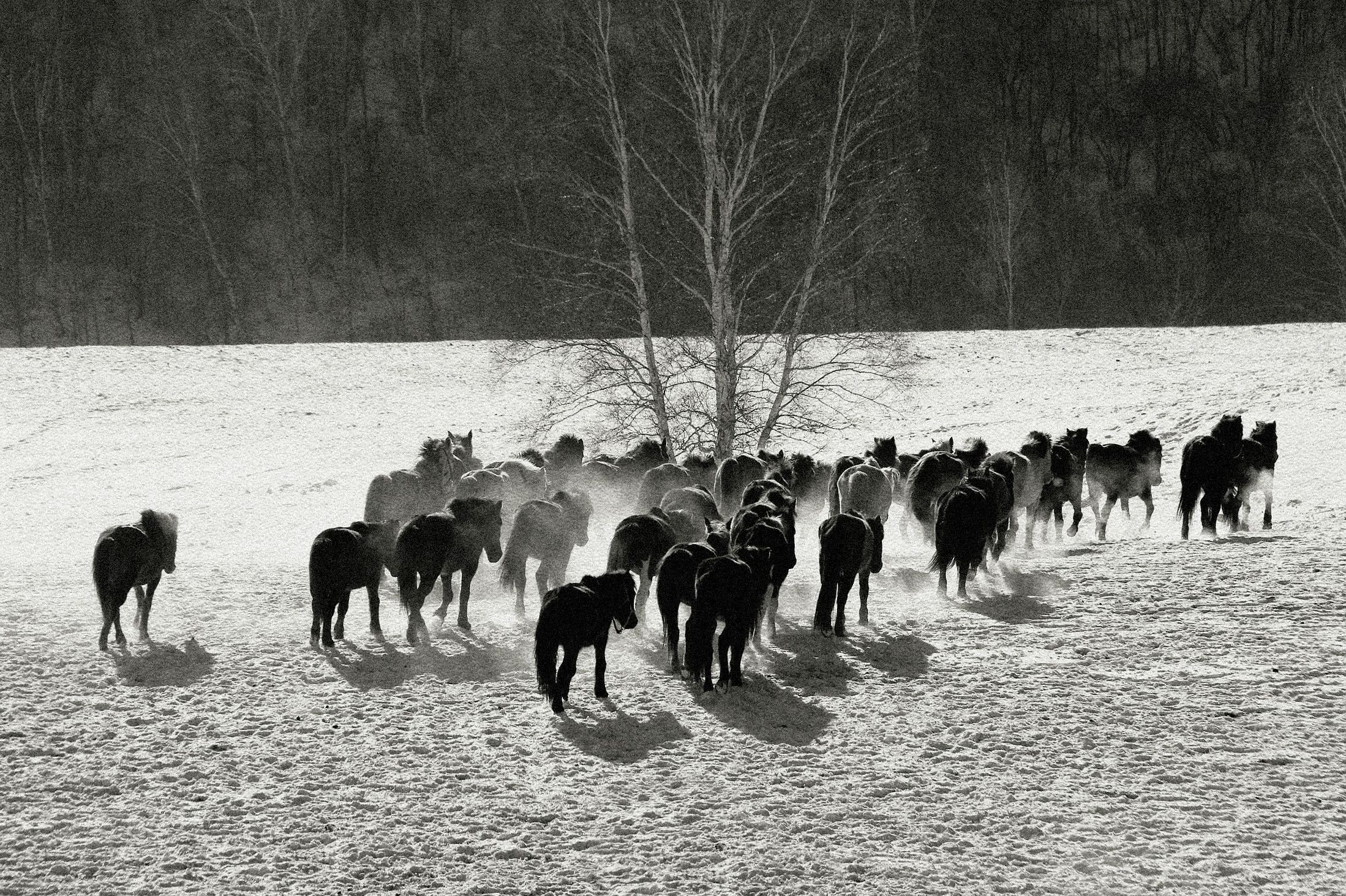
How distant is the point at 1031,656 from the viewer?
1003 centimetres

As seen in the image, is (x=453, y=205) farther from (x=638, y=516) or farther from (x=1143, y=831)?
(x=1143, y=831)

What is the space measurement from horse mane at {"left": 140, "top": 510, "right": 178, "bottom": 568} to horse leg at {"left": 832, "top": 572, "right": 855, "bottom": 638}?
21.7ft

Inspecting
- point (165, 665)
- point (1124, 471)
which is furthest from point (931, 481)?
point (165, 665)

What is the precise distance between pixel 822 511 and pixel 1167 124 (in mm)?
54244

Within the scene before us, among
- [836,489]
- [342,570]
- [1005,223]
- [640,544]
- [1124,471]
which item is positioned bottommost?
[342,570]

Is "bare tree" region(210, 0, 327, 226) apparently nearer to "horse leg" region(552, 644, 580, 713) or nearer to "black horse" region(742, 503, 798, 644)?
"black horse" region(742, 503, 798, 644)

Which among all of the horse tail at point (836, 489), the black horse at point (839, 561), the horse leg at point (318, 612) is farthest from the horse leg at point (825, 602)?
the horse leg at point (318, 612)

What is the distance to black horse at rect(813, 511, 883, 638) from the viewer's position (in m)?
11.0

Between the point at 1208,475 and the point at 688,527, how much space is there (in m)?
7.06

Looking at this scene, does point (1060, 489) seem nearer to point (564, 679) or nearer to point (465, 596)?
point (465, 596)

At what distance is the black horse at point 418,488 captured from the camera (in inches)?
587

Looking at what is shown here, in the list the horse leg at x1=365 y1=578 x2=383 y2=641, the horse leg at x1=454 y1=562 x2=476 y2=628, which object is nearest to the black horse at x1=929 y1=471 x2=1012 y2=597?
the horse leg at x1=454 y1=562 x2=476 y2=628

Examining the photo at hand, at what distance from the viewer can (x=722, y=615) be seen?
9367 millimetres

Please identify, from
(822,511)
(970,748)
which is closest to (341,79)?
(822,511)
